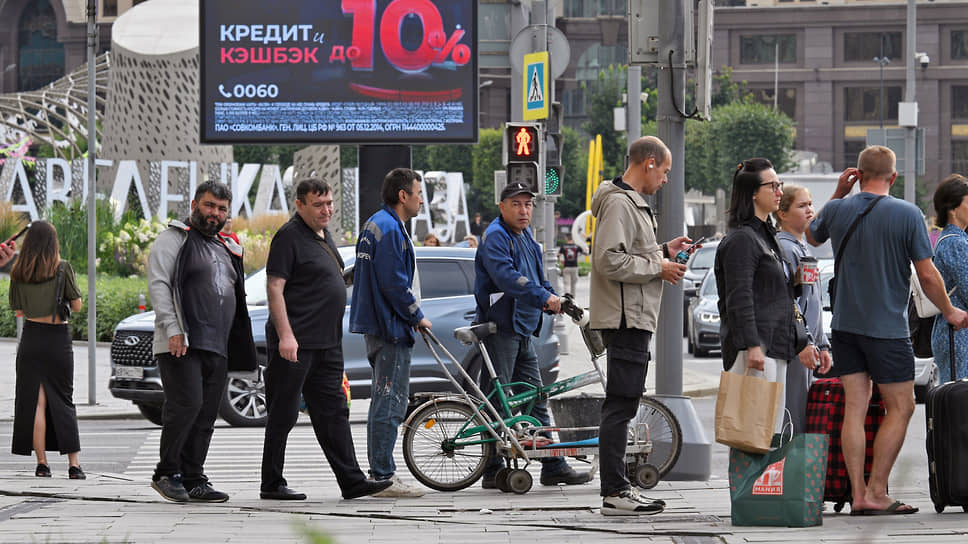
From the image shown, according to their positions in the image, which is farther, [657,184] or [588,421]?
[588,421]

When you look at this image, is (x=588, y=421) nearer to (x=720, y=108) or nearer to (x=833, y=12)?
(x=720, y=108)

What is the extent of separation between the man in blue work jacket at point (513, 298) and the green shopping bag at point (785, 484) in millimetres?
2526

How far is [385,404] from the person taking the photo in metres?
8.93

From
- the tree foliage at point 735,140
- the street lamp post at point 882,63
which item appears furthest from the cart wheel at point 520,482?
the street lamp post at point 882,63

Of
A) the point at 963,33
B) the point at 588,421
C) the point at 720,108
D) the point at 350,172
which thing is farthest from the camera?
the point at 963,33

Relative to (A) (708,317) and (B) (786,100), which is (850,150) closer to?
(B) (786,100)

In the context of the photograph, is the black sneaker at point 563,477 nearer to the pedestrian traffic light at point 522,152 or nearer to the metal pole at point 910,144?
the pedestrian traffic light at point 522,152

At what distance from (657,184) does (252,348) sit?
8.92 ft

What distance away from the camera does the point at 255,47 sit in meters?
18.8

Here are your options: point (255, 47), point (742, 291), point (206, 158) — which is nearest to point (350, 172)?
point (206, 158)

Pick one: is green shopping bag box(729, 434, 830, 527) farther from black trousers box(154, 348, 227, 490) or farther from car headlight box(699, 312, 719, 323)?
car headlight box(699, 312, 719, 323)

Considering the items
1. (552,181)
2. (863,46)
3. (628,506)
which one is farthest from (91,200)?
(863,46)

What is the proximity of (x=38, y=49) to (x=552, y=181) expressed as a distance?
10102 cm

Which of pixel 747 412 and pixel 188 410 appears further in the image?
pixel 188 410
